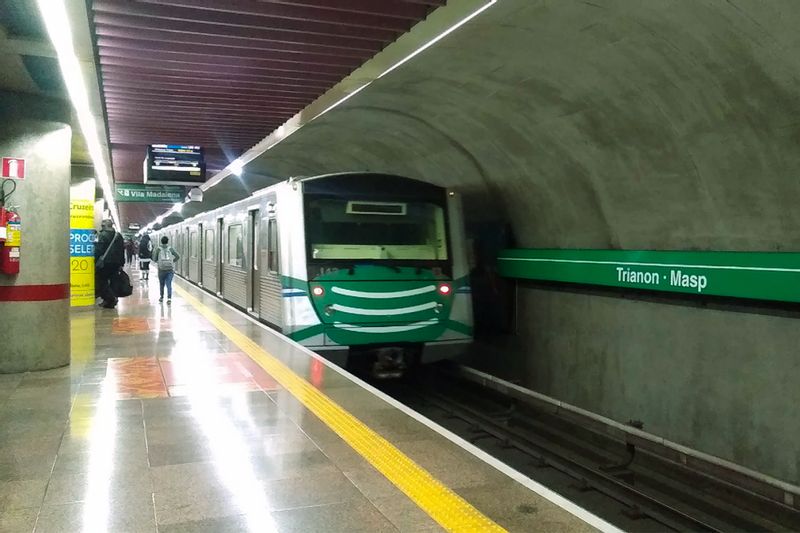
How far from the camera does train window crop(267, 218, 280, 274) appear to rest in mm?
8695

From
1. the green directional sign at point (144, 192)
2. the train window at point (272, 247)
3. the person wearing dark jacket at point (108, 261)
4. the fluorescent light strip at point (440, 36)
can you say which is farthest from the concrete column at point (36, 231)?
the green directional sign at point (144, 192)

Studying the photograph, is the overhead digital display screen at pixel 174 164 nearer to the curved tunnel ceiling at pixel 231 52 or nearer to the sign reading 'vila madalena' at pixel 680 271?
the curved tunnel ceiling at pixel 231 52

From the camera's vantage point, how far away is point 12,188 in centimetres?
649

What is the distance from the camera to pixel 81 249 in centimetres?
1267

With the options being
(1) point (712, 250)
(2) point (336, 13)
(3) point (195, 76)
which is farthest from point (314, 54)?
(1) point (712, 250)

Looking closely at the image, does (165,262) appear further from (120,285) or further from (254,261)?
(254,261)

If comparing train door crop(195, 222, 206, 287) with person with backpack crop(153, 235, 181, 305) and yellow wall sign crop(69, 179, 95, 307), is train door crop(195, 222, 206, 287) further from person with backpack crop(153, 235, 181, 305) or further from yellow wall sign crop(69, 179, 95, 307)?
yellow wall sign crop(69, 179, 95, 307)

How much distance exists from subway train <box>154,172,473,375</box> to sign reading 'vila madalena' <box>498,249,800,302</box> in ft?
→ 4.40

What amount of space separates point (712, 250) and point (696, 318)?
2.30ft

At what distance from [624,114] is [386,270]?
323cm

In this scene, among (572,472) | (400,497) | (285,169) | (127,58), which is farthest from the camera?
(285,169)

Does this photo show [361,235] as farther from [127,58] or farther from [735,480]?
[735,480]

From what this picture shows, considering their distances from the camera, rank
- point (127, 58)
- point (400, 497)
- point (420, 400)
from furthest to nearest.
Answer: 1. point (420, 400)
2. point (127, 58)
3. point (400, 497)

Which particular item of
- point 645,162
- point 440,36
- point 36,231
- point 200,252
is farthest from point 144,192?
point 645,162
